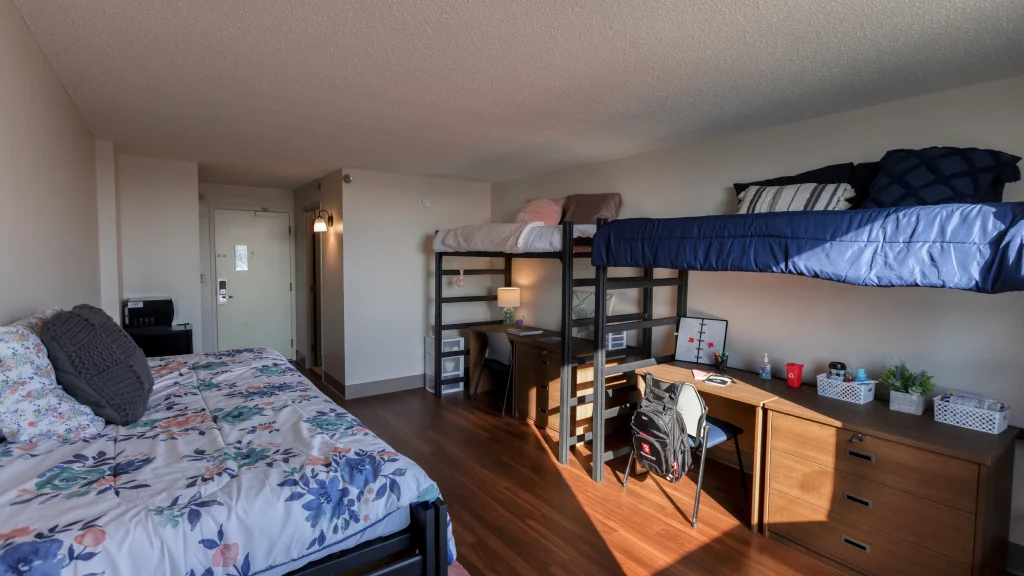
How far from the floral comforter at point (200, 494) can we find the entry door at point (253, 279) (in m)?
4.20

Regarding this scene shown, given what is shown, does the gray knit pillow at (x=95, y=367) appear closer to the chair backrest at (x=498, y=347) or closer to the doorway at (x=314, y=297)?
the chair backrest at (x=498, y=347)

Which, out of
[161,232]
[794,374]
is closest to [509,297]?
[794,374]

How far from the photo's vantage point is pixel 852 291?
9.11 ft

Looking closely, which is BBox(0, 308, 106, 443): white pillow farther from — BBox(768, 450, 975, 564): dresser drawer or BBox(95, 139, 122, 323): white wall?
BBox(768, 450, 975, 564): dresser drawer

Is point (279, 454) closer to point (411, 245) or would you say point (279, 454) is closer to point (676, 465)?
point (676, 465)

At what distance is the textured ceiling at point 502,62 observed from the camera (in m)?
1.71

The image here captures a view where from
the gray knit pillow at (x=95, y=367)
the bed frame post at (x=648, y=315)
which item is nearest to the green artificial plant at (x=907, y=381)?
the bed frame post at (x=648, y=315)

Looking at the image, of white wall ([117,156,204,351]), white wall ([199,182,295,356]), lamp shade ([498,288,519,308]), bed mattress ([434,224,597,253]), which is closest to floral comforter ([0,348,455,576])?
bed mattress ([434,224,597,253])

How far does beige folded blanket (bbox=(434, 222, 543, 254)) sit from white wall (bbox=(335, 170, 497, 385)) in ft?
1.48

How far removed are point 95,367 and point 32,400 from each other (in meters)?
0.22

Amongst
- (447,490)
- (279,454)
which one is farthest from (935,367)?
(279,454)

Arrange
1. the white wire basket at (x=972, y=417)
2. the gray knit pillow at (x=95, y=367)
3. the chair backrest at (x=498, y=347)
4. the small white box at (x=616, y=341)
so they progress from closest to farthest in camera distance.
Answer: the gray knit pillow at (x=95, y=367) → the white wire basket at (x=972, y=417) → the small white box at (x=616, y=341) → the chair backrest at (x=498, y=347)

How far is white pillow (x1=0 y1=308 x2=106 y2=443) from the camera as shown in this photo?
1448 mm

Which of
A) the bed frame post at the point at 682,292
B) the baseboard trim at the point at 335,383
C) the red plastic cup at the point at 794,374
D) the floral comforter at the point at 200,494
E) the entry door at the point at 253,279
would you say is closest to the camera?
the floral comforter at the point at 200,494
